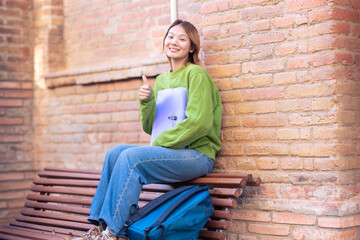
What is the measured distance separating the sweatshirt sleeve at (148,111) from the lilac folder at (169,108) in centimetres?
4

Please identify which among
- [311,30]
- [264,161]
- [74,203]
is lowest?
[74,203]

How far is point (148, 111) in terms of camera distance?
438 cm

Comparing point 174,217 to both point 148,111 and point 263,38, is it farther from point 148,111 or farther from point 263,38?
point 263,38

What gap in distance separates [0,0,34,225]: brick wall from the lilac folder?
2.46 meters

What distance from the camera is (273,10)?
13.6 ft

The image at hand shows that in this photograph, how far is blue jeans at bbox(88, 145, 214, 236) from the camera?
3709mm

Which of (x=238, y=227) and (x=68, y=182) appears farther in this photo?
(x=68, y=182)

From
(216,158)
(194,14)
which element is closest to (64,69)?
(194,14)

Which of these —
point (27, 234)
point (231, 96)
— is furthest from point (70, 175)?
point (231, 96)

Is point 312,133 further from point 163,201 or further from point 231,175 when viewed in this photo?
point 163,201

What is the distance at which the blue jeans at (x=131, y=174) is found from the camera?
3.71 m

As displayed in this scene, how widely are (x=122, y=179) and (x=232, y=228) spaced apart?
1050 millimetres

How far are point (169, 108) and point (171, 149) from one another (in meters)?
0.42

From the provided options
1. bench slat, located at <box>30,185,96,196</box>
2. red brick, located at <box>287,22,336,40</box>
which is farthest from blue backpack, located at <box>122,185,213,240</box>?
red brick, located at <box>287,22,336,40</box>
